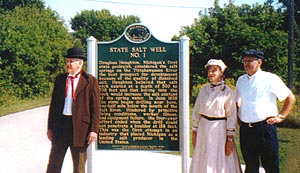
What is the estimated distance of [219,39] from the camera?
21438 millimetres

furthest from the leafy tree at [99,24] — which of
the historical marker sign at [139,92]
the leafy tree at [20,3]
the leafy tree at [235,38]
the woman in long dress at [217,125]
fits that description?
the woman in long dress at [217,125]

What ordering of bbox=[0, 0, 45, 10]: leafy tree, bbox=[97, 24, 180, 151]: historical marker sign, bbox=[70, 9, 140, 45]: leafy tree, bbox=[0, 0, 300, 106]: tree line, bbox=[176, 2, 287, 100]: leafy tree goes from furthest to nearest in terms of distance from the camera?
bbox=[70, 9, 140, 45]: leafy tree < bbox=[0, 0, 45, 10]: leafy tree < bbox=[176, 2, 287, 100]: leafy tree < bbox=[0, 0, 300, 106]: tree line < bbox=[97, 24, 180, 151]: historical marker sign

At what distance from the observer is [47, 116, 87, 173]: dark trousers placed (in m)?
4.72

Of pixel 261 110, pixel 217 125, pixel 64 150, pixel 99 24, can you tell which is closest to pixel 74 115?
pixel 64 150

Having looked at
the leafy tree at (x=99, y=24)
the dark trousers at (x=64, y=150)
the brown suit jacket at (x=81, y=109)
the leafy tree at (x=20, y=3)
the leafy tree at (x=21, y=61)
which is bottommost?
the dark trousers at (x=64, y=150)

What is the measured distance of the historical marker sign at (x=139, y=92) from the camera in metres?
5.26

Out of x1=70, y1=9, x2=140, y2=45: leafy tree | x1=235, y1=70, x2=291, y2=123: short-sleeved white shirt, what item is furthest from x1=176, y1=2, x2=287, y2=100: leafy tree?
x1=70, y1=9, x2=140, y2=45: leafy tree

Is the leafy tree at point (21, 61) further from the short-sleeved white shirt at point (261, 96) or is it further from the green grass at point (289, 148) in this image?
the short-sleeved white shirt at point (261, 96)

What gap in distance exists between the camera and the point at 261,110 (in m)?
4.42

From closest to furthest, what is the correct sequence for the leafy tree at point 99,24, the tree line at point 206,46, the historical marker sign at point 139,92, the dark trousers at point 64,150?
1. the dark trousers at point 64,150
2. the historical marker sign at point 139,92
3. the tree line at point 206,46
4. the leafy tree at point 99,24

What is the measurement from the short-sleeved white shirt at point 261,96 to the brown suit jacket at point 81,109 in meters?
1.80

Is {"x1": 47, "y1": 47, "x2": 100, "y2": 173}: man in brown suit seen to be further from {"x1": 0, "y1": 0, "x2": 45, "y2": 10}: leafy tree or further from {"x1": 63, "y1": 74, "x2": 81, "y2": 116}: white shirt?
{"x1": 0, "y1": 0, "x2": 45, "y2": 10}: leafy tree

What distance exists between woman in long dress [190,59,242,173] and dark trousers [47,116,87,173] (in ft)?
4.92

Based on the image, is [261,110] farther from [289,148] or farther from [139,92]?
[289,148]
